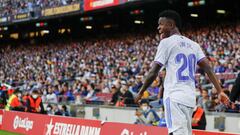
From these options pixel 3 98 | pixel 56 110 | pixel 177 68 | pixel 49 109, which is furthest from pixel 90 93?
pixel 177 68

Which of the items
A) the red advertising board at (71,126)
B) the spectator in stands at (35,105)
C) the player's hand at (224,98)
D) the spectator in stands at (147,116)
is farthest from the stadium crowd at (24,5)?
the player's hand at (224,98)

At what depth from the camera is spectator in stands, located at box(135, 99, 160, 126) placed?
13580mm

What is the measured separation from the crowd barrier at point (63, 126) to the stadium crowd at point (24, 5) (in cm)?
1676

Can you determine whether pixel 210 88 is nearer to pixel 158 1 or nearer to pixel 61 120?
pixel 61 120

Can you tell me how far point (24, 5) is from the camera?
38.6m

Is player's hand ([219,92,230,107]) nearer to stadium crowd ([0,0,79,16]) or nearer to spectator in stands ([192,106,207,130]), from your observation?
spectator in stands ([192,106,207,130])

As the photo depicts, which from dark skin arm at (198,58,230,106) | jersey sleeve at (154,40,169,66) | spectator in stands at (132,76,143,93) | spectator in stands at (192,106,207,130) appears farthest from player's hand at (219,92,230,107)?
spectator in stands at (132,76,143,93)

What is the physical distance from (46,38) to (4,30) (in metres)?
4.74

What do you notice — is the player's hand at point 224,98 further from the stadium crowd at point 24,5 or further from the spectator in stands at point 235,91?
the stadium crowd at point 24,5

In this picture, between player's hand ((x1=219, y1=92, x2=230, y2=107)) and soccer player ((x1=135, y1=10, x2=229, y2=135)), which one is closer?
soccer player ((x1=135, y1=10, x2=229, y2=135))

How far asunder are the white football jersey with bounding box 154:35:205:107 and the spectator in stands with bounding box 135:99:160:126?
7.67 metres

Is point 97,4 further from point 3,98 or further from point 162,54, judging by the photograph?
point 162,54

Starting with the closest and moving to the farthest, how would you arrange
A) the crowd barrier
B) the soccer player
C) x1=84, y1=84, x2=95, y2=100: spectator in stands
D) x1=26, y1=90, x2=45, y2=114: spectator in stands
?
Answer: the soccer player → the crowd barrier → x1=26, y1=90, x2=45, y2=114: spectator in stands → x1=84, y1=84, x2=95, y2=100: spectator in stands

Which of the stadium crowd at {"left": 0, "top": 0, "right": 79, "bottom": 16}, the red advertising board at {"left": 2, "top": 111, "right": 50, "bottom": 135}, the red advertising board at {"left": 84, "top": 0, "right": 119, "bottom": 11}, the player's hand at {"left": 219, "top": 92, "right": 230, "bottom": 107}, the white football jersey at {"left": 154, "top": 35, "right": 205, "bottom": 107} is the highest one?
the stadium crowd at {"left": 0, "top": 0, "right": 79, "bottom": 16}
